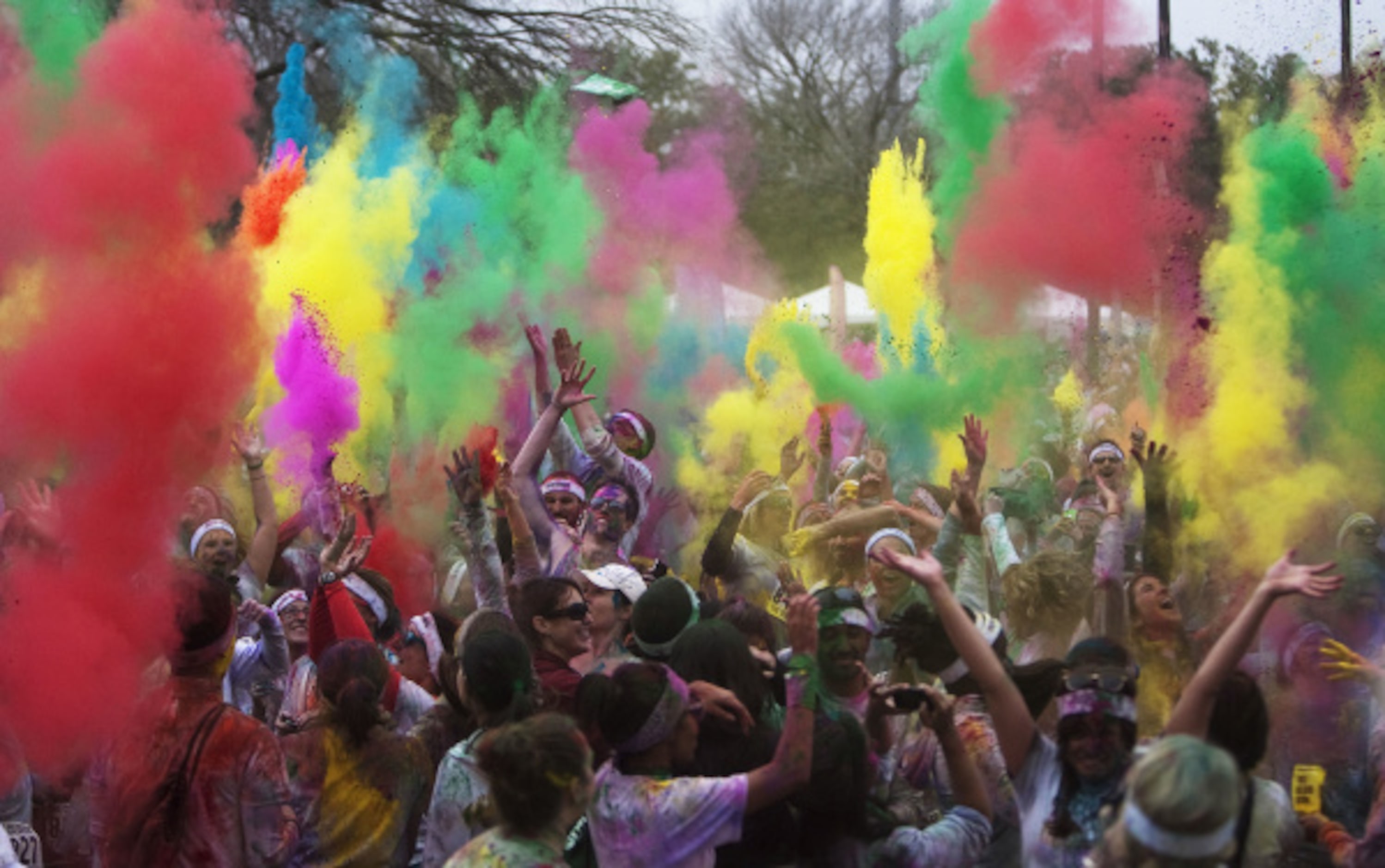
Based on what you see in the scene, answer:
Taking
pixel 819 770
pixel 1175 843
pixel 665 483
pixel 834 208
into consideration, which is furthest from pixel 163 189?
pixel 834 208

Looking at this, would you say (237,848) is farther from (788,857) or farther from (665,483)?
(665,483)

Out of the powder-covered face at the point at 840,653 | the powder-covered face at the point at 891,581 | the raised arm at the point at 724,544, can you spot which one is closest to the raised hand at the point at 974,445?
the powder-covered face at the point at 891,581

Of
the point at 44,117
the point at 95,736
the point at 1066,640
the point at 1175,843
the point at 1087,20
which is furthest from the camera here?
the point at 1087,20

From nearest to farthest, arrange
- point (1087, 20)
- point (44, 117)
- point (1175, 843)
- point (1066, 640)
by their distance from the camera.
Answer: point (1175, 843)
point (44, 117)
point (1066, 640)
point (1087, 20)

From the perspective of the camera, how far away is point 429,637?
20.3 feet

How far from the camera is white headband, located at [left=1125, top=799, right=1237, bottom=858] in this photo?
10.1 feet

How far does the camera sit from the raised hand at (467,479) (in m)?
6.39

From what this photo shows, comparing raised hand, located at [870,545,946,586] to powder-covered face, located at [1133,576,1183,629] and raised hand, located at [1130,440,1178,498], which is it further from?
raised hand, located at [1130,440,1178,498]

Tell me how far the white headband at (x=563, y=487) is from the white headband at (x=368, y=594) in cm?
137

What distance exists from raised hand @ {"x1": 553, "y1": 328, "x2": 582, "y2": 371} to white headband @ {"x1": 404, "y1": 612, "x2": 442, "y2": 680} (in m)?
1.59

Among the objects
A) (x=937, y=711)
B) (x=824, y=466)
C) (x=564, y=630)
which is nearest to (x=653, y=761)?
(x=937, y=711)

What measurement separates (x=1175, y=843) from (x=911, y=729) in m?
1.60

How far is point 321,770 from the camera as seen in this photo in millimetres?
4762

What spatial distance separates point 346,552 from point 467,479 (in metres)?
0.53
